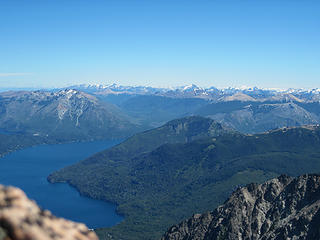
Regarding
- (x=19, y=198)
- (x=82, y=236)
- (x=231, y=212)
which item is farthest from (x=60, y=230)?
(x=231, y=212)

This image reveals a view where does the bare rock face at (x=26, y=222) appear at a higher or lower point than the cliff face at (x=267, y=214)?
higher

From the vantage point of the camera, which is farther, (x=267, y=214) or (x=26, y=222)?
(x=267, y=214)

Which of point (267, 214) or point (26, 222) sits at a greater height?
point (26, 222)

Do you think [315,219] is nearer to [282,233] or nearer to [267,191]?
[282,233]

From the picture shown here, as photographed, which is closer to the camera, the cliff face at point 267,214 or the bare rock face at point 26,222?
the bare rock face at point 26,222
